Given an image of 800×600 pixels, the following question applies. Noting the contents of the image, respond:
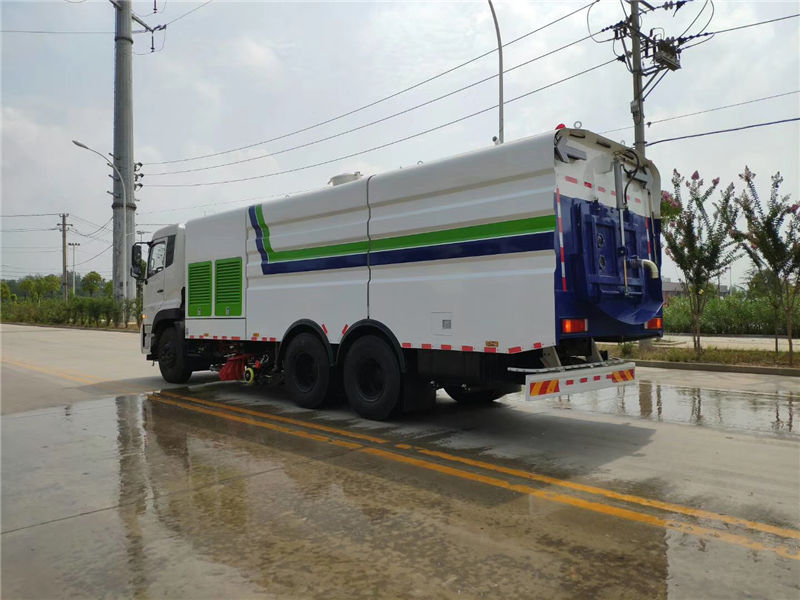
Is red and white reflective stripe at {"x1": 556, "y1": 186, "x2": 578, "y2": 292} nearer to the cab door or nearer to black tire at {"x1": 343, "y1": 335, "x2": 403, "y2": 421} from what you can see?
black tire at {"x1": 343, "y1": 335, "x2": 403, "y2": 421}

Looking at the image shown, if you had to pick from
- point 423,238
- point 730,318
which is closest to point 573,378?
point 423,238

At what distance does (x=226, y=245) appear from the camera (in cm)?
934

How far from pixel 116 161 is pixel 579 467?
36.2 m

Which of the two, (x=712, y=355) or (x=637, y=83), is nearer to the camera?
(x=712, y=355)

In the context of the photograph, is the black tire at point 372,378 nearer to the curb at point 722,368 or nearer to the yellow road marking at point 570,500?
the yellow road marking at point 570,500

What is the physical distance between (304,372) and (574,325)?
4.07 metres

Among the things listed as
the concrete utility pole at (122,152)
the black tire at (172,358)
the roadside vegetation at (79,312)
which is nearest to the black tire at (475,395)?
the black tire at (172,358)

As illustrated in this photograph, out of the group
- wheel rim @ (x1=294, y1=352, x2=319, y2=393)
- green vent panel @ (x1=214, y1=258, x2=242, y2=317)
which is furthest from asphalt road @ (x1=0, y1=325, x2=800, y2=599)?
green vent panel @ (x1=214, y1=258, x2=242, y2=317)

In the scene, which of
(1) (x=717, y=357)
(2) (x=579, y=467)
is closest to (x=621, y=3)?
(1) (x=717, y=357)

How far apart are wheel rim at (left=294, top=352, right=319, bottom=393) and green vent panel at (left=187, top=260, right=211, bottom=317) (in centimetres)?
238

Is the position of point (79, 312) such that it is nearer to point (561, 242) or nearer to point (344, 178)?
point (344, 178)

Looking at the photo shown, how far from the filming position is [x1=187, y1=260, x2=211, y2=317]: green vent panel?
9695 mm

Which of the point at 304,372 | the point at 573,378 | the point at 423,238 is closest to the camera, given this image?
the point at 573,378

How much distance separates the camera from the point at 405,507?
421cm
